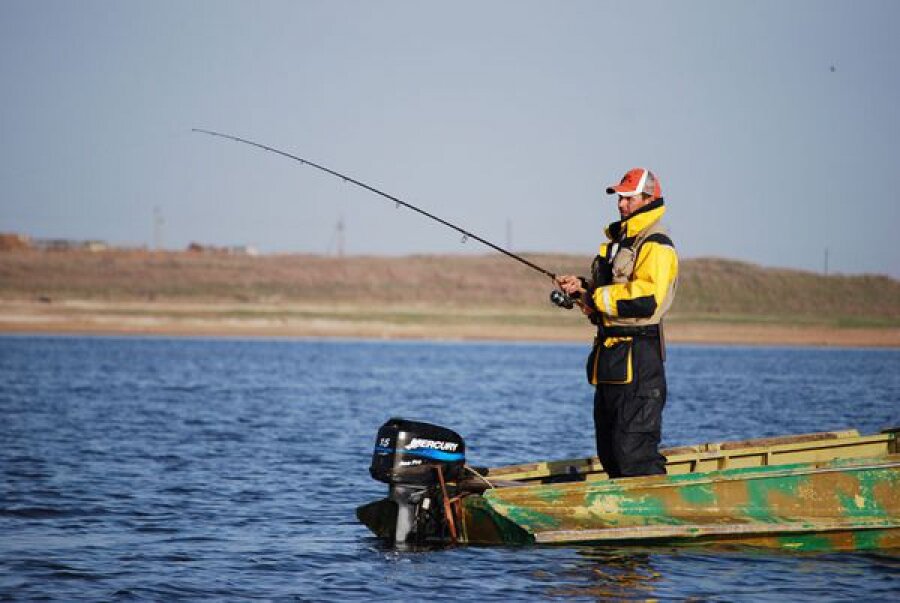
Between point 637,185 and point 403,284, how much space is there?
96.1 m

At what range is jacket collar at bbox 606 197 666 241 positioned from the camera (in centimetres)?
1024

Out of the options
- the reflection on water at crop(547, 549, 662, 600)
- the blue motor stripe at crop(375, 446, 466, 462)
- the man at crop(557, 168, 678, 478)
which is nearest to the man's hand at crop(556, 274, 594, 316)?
the man at crop(557, 168, 678, 478)

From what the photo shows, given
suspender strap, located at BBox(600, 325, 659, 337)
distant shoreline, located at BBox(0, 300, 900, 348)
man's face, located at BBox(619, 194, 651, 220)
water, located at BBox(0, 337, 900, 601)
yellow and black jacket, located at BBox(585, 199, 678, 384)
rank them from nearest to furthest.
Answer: water, located at BBox(0, 337, 900, 601) < yellow and black jacket, located at BBox(585, 199, 678, 384) < suspender strap, located at BBox(600, 325, 659, 337) < man's face, located at BBox(619, 194, 651, 220) < distant shoreline, located at BBox(0, 300, 900, 348)

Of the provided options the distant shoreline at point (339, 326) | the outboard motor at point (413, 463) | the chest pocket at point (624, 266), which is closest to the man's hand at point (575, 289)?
the chest pocket at point (624, 266)

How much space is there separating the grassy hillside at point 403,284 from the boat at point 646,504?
78207 mm

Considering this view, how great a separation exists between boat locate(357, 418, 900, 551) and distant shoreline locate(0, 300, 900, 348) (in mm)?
67051

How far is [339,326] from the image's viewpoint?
83.2 m

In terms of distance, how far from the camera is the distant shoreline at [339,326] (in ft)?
256

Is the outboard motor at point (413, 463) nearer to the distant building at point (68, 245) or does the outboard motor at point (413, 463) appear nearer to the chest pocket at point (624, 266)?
the chest pocket at point (624, 266)

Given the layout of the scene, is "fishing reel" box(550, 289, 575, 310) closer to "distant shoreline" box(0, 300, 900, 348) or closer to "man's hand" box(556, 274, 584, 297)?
"man's hand" box(556, 274, 584, 297)

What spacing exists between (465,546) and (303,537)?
→ 69.1 inches

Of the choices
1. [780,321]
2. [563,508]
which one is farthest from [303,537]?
[780,321]

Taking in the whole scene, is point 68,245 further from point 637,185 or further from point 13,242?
point 637,185

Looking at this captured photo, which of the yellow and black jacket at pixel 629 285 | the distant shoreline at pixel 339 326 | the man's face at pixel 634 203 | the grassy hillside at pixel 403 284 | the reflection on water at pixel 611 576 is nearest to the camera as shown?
the reflection on water at pixel 611 576
